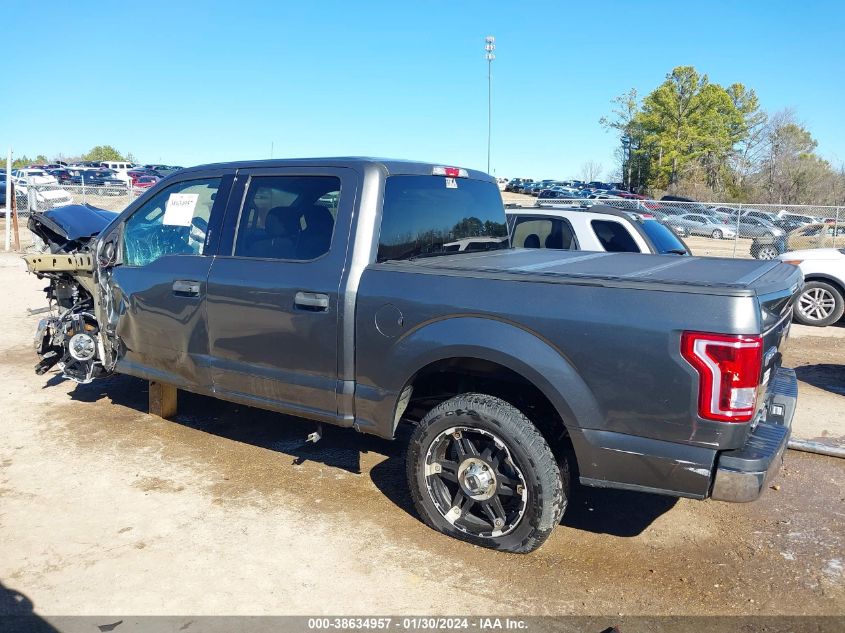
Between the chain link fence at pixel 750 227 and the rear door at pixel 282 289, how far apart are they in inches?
451

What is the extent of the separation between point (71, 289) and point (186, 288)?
6.00 feet

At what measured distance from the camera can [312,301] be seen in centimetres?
390

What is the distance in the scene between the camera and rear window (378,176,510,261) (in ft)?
13.2

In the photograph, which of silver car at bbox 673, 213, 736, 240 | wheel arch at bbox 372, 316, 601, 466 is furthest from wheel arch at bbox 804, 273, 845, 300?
silver car at bbox 673, 213, 736, 240

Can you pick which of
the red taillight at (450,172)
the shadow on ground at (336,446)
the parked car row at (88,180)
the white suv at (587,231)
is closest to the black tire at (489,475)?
the shadow on ground at (336,446)

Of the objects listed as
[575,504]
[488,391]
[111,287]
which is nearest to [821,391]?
[575,504]

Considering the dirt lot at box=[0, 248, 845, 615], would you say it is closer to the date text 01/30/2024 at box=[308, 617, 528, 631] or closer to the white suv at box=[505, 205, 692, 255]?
the date text 01/30/2024 at box=[308, 617, 528, 631]

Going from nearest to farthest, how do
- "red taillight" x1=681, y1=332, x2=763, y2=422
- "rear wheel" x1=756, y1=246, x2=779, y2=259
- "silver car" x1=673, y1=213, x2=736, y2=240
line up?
"red taillight" x1=681, y1=332, x2=763, y2=422 → "rear wheel" x1=756, y1=246, x2=779, y2=259 → "silver car" x1=673, y1=213, x2=736, y2=240

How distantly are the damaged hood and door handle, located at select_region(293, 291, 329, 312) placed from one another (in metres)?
2.59

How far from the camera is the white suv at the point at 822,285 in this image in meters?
9.76

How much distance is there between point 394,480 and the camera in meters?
4.54

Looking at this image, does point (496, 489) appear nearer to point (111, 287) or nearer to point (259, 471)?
point (259, 471)

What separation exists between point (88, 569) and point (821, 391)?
254 inches

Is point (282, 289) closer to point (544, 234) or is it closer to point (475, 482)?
point (475, 482)
